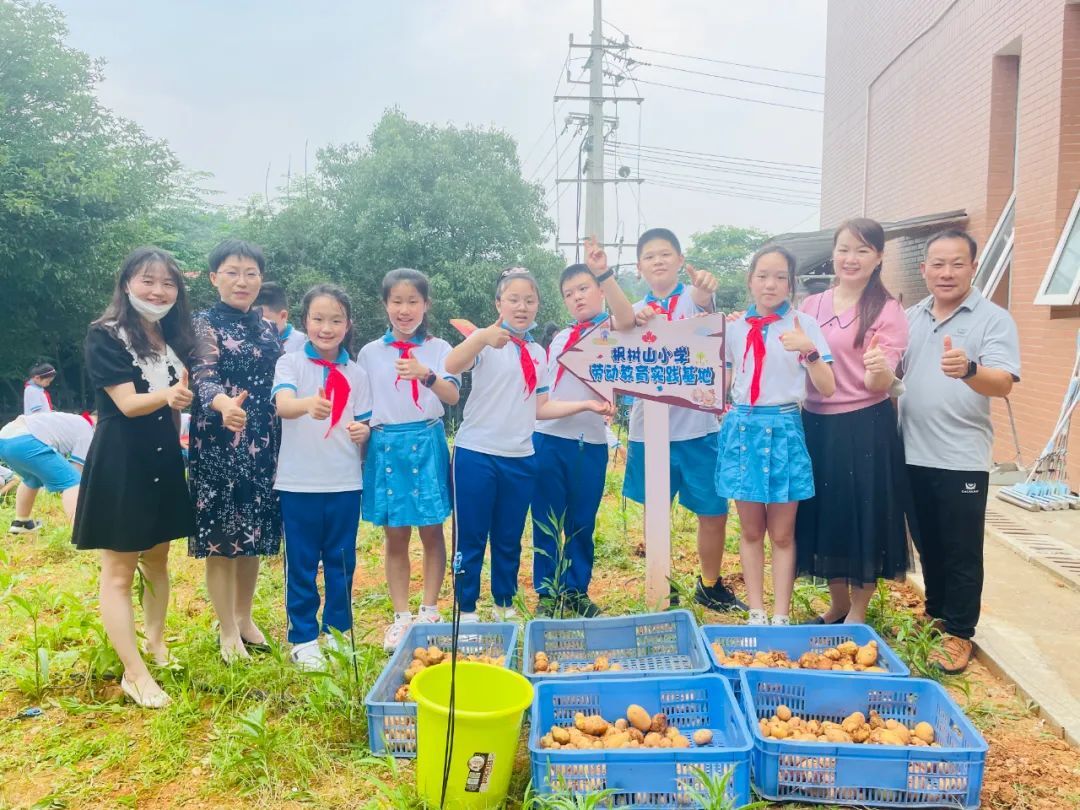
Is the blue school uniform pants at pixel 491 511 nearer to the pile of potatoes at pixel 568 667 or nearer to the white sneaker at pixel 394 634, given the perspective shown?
the white sneaker at pixel 394 634

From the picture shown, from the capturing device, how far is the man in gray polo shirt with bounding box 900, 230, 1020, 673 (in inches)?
110

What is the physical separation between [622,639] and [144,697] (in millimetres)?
1736

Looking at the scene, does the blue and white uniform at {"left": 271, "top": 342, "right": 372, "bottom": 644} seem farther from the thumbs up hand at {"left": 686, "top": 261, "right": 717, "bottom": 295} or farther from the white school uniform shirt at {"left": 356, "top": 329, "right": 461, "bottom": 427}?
the thumbs up hand at {"left": 686, "top": 261, "right": 717, "bottom": 295}

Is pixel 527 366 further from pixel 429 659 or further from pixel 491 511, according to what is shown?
pixel 429 659

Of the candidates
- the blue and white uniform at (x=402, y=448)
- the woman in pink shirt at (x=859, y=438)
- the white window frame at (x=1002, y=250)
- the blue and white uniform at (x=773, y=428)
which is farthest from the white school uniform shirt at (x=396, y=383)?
the white window frame at (x=1002, y=250)

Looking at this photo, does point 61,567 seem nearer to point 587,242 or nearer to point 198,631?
point 198,631

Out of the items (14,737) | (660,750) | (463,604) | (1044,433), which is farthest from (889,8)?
(14,737)

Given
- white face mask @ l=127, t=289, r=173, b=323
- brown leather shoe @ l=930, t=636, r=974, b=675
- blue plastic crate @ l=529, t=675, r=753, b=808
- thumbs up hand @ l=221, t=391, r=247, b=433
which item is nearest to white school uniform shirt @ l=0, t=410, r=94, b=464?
white face mask @ l=127, t=289, r=173, b=323

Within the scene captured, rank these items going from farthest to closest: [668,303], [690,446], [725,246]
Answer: [725,246] → [690,446] → [668,303]

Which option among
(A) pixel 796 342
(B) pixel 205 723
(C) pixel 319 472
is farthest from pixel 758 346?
(B) pixel 205 723

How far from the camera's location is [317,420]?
112 inches

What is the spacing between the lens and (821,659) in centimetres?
270

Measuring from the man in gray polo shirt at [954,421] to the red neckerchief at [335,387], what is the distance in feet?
7.05

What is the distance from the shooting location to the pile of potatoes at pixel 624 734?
215 centimetres
